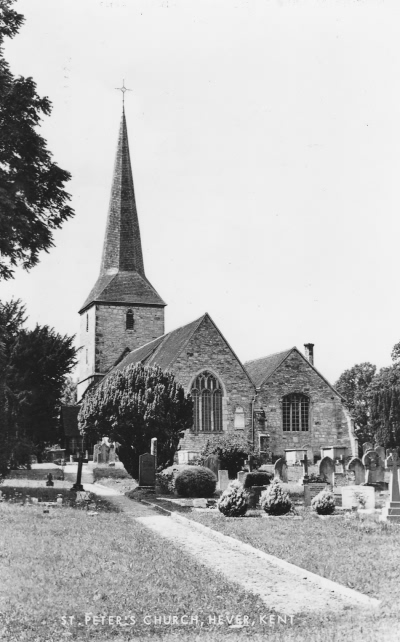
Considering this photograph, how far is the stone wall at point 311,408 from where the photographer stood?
40875 mm

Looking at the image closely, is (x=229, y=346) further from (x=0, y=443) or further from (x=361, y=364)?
(x=361, y=364)

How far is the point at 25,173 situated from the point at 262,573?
34.5 ft

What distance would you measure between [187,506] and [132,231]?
132 feet

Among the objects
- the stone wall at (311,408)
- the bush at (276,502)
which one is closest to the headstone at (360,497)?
the bush at (276,502)

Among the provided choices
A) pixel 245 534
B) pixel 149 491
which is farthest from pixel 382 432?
pixel 245 534

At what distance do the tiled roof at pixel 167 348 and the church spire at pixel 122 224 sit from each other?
9.29 metres

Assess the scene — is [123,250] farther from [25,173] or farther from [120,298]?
[25,173]

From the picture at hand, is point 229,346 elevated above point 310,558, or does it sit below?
above

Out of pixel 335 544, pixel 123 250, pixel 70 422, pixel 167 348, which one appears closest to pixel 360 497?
pixel 335 544

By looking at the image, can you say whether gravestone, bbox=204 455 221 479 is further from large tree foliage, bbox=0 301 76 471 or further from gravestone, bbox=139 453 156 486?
large tree foliage, bbox=0 301 76 471

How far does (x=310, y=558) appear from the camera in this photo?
10.2 metres

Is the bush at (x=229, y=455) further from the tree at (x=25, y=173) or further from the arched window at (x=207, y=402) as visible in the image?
the tree at (x=25, y=173)

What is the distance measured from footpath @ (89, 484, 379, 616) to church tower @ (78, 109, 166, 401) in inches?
1529

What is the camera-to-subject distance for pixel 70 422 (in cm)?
2442
